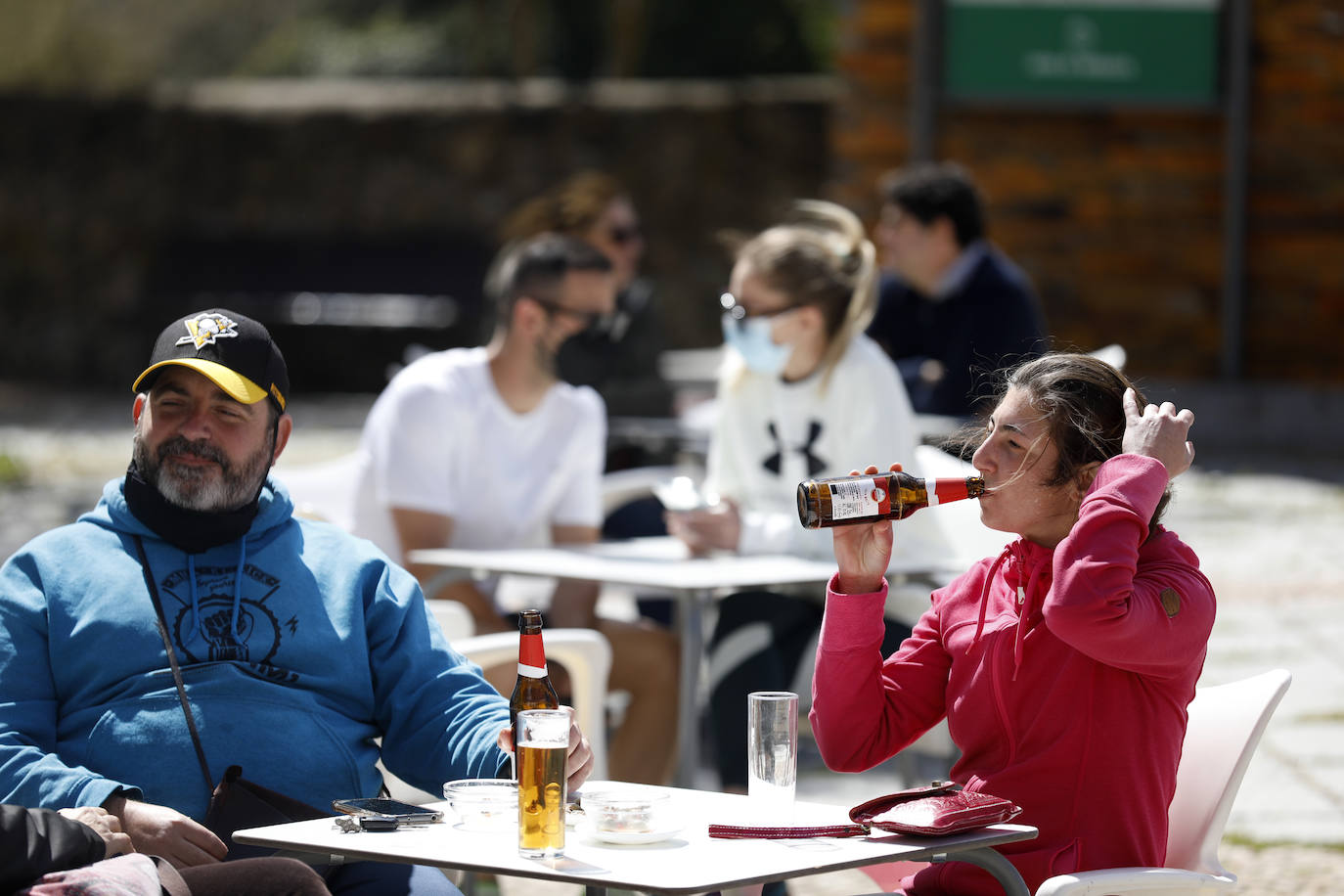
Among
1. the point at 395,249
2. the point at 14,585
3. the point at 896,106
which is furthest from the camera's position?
the point at 395,249

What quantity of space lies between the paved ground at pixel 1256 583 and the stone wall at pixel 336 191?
2376 millimetres

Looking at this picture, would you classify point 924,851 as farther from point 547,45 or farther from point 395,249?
point 547,45

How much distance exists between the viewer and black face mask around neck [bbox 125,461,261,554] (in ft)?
9.57

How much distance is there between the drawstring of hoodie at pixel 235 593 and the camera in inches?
113

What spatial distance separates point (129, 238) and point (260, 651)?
15.6 meters

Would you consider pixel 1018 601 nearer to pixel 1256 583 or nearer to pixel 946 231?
pixel 946 231

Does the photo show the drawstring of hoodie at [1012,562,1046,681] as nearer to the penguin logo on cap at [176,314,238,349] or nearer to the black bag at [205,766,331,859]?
the black bag at [205,766,331,859]

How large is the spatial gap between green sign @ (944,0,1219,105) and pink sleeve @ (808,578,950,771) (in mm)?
9232

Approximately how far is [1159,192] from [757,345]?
7966 millimetres

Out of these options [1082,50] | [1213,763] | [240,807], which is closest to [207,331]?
[240,807]

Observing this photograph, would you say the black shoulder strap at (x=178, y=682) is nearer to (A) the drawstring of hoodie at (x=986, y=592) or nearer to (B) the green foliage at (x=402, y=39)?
(A) the drawstring of hoodie at (x=986, y=592)

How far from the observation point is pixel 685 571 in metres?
4.18

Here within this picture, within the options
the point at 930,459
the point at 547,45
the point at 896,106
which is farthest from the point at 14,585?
the point at 547,45

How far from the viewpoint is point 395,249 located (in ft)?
56.6
